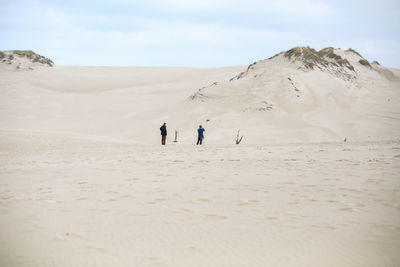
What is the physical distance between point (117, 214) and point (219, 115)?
890 inches

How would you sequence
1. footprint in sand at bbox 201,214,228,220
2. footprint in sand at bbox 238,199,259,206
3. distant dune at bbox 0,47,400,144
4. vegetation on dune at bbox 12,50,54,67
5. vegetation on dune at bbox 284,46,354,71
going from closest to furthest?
footprint in sand at bbox 201,214,228,220, footprint in sand at bbox 238,199,259,206, distant dune at bbox 0,47,400,144, vegetation on dune at bbox 284,46,354,71, vegetation on dune at bbox 12,50,54,67

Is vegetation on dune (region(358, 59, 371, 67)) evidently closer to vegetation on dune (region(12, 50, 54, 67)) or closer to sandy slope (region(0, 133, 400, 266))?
sandy slope (region(0, 133, 400, 266))

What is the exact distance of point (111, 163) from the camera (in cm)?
1030

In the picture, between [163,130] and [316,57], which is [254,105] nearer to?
[316,57]

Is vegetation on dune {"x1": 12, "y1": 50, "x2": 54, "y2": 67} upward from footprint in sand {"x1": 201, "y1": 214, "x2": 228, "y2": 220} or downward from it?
upward

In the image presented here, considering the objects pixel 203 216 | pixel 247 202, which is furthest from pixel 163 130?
pixel 203 216

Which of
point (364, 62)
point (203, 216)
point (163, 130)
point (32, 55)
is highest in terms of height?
point (32, 55)

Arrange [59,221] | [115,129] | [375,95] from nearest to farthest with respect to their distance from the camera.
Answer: [59,221]
[115,129]
[375,95]

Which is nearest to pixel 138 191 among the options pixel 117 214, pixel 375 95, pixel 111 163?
pixel 117 214

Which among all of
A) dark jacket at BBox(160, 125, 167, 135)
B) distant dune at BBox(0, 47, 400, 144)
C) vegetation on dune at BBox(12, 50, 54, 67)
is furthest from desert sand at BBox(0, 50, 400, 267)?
vegetation on dune at BBox(12, 50, 54, 67)

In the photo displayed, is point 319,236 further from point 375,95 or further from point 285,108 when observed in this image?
point 375,95

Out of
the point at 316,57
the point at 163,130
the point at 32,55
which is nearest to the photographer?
the point at 163,130

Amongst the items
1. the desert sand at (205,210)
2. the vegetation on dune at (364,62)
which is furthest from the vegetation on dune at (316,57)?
the desert sand at (205,210)

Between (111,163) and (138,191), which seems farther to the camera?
(111,163)
